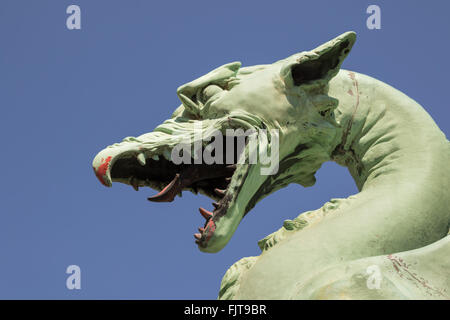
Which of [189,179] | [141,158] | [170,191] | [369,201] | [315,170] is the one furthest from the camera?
[315,170]

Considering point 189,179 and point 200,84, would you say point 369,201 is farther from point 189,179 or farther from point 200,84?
point 200,84

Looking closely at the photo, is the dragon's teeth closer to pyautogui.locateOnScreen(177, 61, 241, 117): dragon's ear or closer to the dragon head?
the dragon head

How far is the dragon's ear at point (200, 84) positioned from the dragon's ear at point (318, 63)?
16.9 inches

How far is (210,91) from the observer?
5.21 metres

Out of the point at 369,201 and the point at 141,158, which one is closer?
the point at 369,201

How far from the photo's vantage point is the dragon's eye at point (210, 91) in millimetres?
5188

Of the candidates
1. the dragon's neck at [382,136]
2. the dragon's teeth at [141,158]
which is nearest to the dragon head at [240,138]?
the dragon's teeth at [141,158]

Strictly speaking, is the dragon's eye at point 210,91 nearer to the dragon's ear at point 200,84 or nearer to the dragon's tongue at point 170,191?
the dragon's ear at point 200,84

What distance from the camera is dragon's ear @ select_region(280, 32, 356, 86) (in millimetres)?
4996

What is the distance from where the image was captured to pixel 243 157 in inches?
186

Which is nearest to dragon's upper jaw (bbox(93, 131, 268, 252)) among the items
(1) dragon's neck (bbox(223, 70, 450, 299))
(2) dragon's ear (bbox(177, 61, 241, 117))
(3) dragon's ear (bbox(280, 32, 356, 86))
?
(1) dragon's neck (bbox(223, 70, 450, 299))

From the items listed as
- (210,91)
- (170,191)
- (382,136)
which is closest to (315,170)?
(382,136)

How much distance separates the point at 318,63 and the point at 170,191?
1334 millimetres

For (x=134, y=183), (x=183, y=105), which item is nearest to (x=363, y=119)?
(x=183, y=105)
